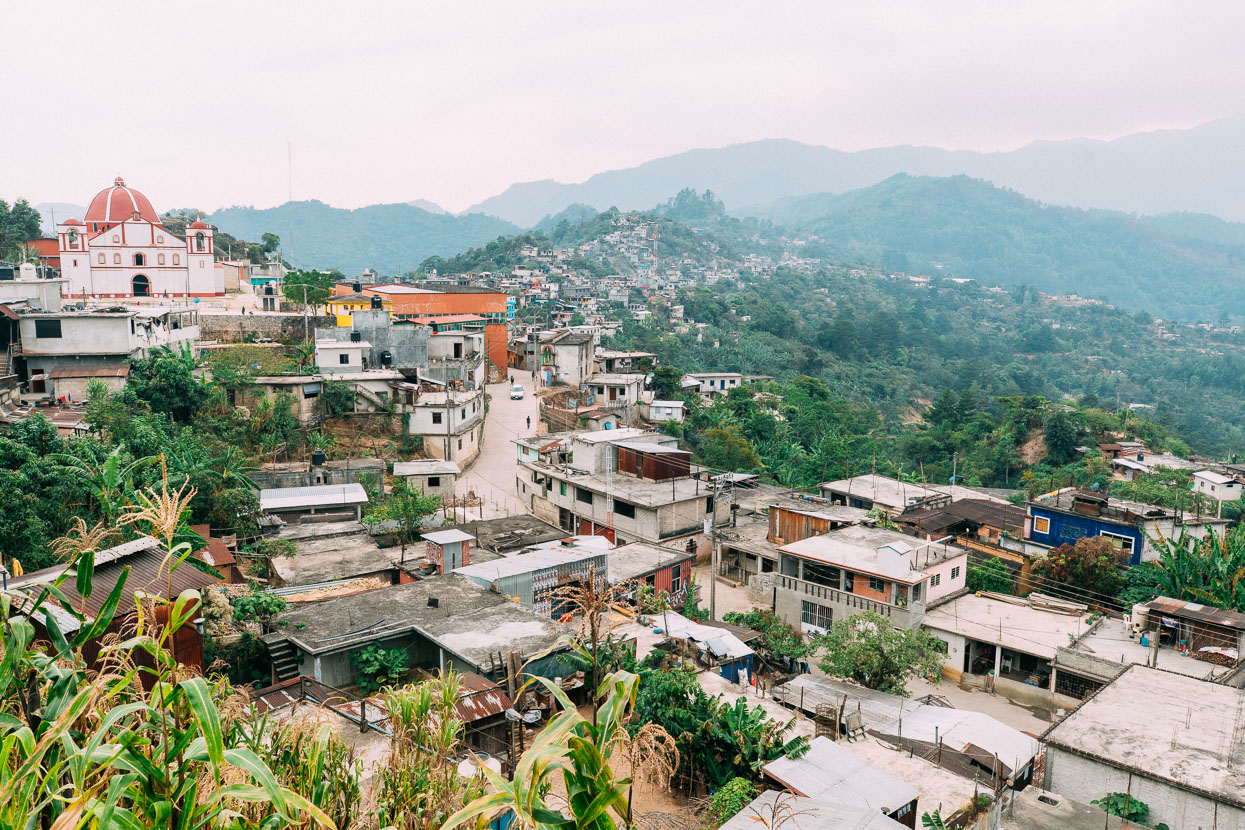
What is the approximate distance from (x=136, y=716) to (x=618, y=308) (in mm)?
63355

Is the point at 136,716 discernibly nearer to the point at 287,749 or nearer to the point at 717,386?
the point at 287,749

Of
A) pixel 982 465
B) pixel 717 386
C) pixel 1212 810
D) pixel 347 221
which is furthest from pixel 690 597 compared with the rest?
pixel 347 221

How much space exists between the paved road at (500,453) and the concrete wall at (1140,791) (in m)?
15.8

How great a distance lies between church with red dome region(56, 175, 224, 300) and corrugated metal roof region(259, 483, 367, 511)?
73.8 feet

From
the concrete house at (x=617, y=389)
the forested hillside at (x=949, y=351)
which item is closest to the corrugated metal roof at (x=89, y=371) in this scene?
the concrete house at (x=617, y=389)

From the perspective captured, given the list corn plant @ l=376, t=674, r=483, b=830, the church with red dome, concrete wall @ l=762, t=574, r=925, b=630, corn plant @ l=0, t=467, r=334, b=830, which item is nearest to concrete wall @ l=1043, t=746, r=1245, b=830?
concrete wall @ l=762, t=574, r=925, b=630

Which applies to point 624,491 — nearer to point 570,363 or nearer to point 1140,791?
point 1140,791

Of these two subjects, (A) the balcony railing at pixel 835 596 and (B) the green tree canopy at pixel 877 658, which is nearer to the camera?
(B) the green tree canopy at pixel 877 658

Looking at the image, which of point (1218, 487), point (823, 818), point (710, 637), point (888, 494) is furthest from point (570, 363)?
point (823, 818)

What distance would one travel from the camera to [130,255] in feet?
125

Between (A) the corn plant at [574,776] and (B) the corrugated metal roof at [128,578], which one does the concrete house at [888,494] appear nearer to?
(B) the corrugated metal roof at [128,578]

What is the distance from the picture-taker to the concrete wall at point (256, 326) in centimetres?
3278

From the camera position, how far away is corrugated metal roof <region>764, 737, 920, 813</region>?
346 inches

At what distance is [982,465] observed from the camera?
3872 centimetres
